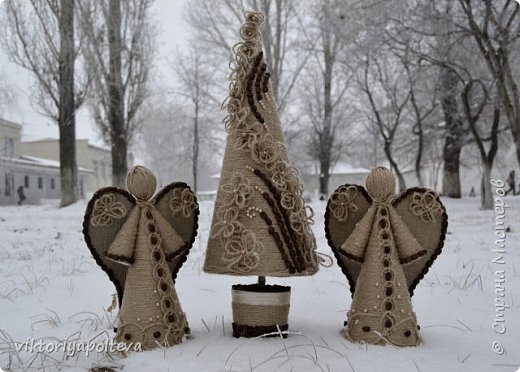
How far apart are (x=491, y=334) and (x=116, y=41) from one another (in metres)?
9.29

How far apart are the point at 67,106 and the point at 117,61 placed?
1.77 m

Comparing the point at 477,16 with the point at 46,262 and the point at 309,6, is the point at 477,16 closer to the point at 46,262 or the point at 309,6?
the point at 309,6

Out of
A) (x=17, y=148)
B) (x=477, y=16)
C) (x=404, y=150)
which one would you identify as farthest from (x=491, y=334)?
(x=17, y=148)

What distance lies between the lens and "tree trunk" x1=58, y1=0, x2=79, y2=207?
9.61 meters

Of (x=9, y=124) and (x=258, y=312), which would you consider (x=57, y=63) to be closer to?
(x=9, y=124)

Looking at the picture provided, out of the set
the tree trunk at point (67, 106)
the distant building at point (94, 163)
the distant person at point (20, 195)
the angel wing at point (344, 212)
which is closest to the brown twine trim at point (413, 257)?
the angel wing at point (344, 212)

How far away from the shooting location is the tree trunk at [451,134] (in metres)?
12.0

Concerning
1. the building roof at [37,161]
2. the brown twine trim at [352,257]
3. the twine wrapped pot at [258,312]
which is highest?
the building roof at [37,161]

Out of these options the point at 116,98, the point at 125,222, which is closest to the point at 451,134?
the point at 116,98

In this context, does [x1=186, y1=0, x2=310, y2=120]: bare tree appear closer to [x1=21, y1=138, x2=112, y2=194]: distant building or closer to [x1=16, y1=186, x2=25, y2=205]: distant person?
[x1=16, y1=186, x2=25, y2=205]: distant person

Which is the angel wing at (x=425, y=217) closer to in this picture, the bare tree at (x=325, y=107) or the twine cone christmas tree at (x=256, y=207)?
the twine cone christmas tree at (x=256, y=207)

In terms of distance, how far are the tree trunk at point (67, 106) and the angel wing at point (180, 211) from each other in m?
9.05

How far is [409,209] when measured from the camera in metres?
2.02

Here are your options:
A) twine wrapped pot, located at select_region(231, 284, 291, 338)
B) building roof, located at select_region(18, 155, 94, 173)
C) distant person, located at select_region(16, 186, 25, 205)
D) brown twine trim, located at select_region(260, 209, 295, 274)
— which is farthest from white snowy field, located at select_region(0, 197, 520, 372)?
building roof, located at select_region(18, 155, 94, 173)
